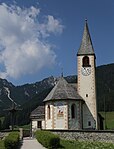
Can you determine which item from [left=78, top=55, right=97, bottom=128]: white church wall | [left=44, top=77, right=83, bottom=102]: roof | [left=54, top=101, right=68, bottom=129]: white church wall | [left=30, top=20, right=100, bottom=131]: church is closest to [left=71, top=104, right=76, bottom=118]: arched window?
[left=30, top=20, right=100, bottom=131]: church

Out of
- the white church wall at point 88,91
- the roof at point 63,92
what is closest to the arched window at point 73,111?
the roof at point 63,92

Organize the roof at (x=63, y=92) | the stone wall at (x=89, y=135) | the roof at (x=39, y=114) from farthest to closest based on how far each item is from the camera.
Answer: the roof at (x=39, y=114) < the roof at (x=63, y=92) < the stone wall at (x=89, y=135)

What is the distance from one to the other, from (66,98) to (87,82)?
20.7 ft

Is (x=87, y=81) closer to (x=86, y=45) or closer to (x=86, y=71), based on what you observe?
(x=86, y=71)

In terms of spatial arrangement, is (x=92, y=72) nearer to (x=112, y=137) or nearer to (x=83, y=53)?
(x=83, y=53)

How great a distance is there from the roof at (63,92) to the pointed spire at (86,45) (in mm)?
6613

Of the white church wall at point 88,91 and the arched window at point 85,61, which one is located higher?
the arched window at point 85,61

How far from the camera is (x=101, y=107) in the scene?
509 feet

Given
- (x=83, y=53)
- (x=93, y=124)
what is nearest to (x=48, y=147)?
(x=93, y=124)

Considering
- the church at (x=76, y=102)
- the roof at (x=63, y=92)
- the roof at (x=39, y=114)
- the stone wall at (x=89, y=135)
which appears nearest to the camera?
the stone wall at (x=89, y=135)

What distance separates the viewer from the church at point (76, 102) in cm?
5303

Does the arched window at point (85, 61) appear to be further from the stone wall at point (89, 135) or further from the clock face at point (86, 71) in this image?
the stone wall at point (89, 135)

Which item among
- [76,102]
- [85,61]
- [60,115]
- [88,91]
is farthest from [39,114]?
[85,61]

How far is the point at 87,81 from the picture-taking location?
5772 cm
